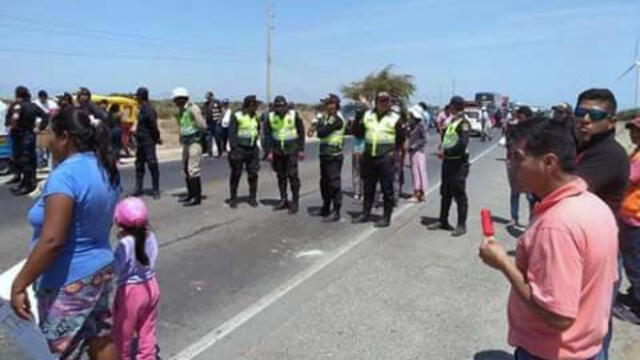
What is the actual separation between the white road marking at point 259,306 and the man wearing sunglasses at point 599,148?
287 cm

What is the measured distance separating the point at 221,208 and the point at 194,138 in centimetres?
123

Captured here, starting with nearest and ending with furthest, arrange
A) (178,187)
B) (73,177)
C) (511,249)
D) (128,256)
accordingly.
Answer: (73,177) → (128,256) → (511,249) → (178,187)

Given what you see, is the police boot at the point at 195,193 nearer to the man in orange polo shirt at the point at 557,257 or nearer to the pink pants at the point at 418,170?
the pink pants at the point at 418,170

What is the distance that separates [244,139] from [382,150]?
2.64 m

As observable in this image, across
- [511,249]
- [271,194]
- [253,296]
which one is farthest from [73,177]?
[271,194]

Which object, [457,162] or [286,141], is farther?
[286,141]

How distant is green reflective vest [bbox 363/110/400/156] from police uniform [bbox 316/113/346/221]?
2.83ft

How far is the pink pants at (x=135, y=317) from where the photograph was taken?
4219 millimetres

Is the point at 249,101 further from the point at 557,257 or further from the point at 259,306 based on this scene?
the point at 557,257

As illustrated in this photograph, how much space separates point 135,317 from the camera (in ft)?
14.0

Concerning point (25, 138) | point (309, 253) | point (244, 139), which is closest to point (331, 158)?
point (244, 139)

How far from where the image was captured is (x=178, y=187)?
13.9m

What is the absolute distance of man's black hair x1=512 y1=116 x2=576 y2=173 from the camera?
253 cm

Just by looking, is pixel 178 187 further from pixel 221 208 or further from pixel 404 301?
pixel 404 301
